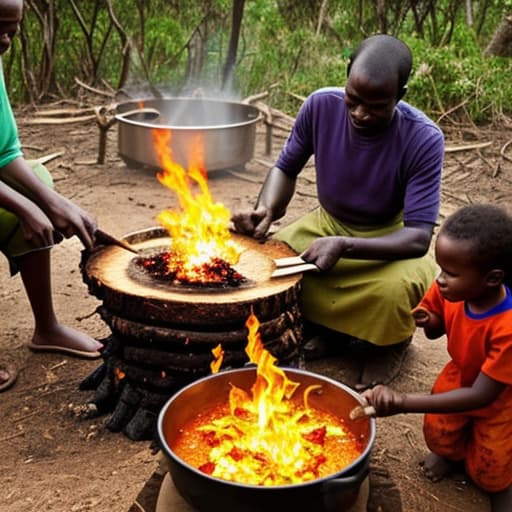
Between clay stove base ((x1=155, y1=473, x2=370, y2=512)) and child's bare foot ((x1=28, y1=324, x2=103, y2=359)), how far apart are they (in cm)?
139

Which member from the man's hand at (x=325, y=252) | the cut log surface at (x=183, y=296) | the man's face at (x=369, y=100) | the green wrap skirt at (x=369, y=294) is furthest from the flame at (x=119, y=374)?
the man's face at (x=369, y=100)

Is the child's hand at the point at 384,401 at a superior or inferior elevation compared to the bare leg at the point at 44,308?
superior

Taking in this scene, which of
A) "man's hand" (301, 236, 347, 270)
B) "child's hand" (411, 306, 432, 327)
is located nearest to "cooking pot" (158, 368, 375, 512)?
"child's hand" (411, 306, 432, 327)

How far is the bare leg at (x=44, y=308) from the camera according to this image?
3.10m

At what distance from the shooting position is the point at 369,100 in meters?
2.69

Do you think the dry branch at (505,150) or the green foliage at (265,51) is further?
the green foliage at (265,51)

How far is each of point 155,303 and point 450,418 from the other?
1092 mm

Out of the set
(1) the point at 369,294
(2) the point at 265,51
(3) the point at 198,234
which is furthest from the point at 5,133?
(2) the point at 265,51

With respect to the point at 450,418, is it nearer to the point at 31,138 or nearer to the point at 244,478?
the point at 244,478

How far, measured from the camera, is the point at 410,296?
2.95 metres

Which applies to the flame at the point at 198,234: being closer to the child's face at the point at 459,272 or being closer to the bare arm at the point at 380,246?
the bare arm at the point at 380,246

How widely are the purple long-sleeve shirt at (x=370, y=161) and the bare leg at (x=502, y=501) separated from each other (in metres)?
1.11

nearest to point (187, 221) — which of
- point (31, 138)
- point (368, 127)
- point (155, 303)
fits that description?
point (155, 303)

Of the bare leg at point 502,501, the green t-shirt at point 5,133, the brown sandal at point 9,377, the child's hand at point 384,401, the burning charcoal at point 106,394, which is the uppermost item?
the green t-shirt at point 5,133
